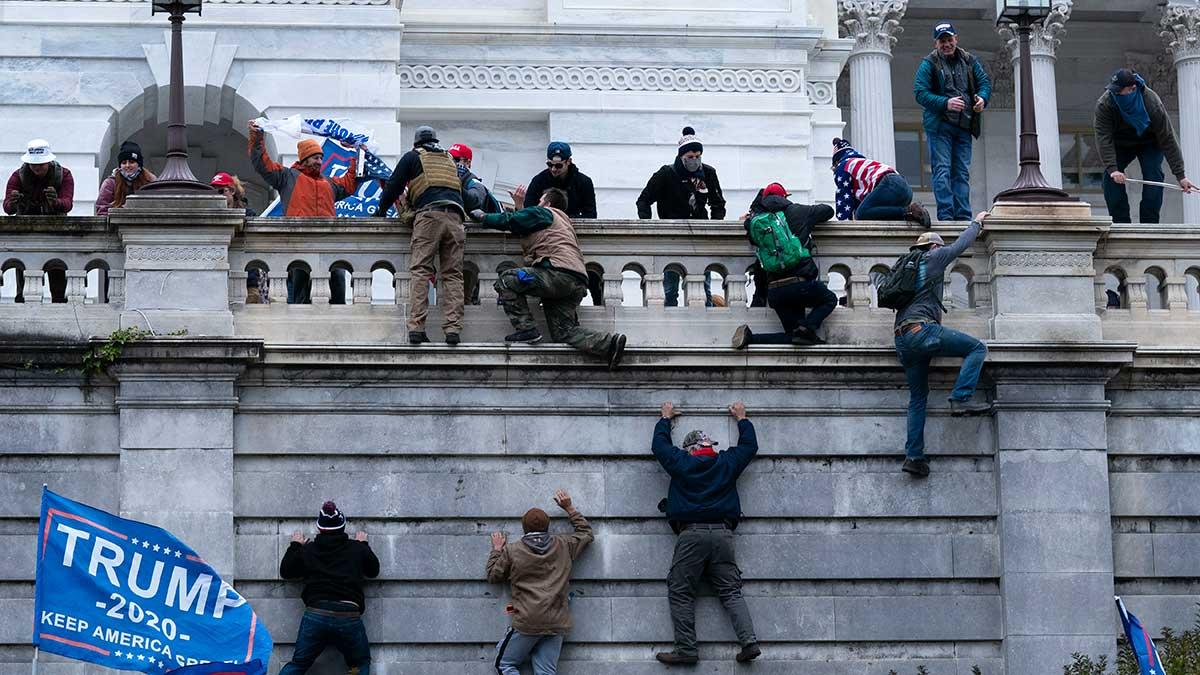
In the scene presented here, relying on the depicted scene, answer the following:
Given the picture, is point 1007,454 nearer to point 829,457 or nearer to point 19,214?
point 829,457

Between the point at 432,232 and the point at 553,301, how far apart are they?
136 cm

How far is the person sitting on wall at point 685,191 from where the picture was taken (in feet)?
102

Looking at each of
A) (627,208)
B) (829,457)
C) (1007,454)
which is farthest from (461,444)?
(627,208)

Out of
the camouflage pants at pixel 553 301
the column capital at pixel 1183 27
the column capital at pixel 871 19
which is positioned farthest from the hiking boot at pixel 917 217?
the column capital at pixel 1183 27

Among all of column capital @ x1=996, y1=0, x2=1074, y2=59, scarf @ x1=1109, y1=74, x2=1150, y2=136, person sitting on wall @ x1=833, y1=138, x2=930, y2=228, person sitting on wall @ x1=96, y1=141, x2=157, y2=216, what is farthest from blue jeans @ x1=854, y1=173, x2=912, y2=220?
column capital @ x1=996, y1=0, x2=1074, y2=59

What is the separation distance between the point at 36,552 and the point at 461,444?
165 inches

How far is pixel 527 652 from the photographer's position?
2742 centimetres

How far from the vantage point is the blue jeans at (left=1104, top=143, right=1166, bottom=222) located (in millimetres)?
31156

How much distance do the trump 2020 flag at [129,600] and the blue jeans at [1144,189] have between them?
10991mm

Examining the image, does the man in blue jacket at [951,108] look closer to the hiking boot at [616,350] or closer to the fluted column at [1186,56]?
the hiking boot at [616,350]

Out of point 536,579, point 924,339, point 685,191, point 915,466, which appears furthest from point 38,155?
point 915,466

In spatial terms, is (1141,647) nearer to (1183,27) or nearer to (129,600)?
(129,600)

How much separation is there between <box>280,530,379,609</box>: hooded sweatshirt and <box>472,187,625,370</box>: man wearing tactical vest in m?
2.64

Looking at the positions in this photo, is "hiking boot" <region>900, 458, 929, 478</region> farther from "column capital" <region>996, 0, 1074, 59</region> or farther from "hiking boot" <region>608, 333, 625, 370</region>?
"column capital" <region>996, 0, 1074, 59</region>
